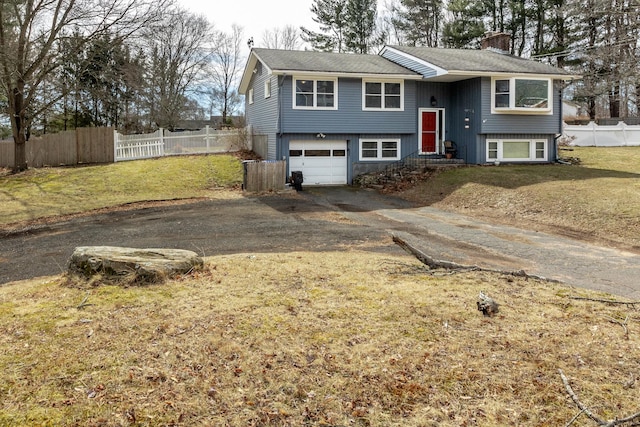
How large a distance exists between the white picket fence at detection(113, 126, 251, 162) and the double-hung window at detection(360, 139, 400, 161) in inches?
256

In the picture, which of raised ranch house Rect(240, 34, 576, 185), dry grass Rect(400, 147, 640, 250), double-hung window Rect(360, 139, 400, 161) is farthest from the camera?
double-hung window Rect(360, 139, 400, 161)

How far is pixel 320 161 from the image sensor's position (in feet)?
70.0

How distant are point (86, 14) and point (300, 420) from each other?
2229cm

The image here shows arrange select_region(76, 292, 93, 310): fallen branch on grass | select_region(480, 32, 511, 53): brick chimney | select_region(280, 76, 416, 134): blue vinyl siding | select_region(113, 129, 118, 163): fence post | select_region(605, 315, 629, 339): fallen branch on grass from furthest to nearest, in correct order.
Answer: select_region(480, 32, 511, 53): brick chimney < select_region(113, 129, 118, 163): fence post < select_region(280, 76, 416, 134): blue vinyl siding < select_region(76, 292, 93, 310): fallen branch on grass < select_region(605, 315, 629, 339): fallen branch on grass

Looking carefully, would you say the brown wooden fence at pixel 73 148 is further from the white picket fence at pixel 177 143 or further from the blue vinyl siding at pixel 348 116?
the blue vinyl siding at pixel 348 116

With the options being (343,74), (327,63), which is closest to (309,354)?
(343,74)

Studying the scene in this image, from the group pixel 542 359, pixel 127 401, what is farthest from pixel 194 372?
pixel 542 359

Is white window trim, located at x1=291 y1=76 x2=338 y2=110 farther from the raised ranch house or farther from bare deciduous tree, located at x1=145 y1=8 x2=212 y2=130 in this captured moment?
bare deciduous tree, located at x1=145 y1=8 x2=212 y2=130

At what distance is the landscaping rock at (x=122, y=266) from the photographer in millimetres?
5715

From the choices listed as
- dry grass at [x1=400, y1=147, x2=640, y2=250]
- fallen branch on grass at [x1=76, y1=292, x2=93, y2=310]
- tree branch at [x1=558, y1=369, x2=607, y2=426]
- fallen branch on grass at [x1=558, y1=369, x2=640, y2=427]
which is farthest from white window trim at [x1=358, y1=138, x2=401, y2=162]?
fallen branch on grass at [x1=558, y1=369, x2=640, y2=427]

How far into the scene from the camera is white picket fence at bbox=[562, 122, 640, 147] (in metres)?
30.1

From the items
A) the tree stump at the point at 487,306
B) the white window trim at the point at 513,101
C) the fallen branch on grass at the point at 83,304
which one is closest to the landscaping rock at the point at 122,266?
the fallen branch on grass at the point at 83,304

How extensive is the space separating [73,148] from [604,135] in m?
30.9

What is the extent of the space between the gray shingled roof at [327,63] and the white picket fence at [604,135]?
14493mm
